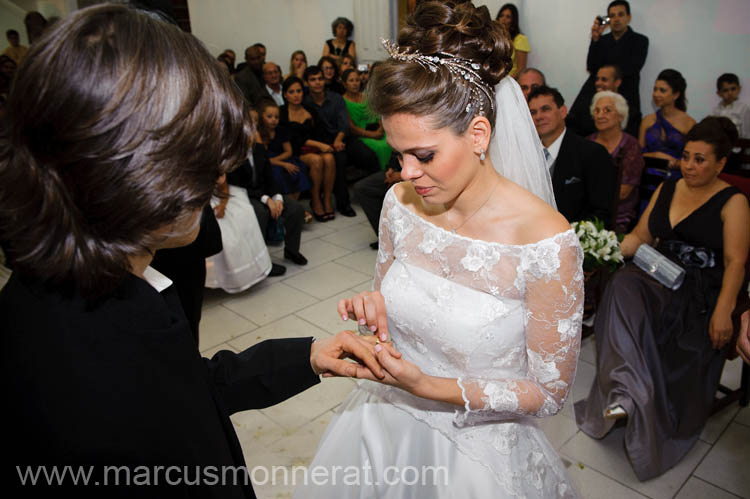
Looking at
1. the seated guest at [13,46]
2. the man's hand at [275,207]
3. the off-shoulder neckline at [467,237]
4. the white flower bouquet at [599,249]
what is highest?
the seated guest at [13,46]

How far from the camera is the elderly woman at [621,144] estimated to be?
4.38 m

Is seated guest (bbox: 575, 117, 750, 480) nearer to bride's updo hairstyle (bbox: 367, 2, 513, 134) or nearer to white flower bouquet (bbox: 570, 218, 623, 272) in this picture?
white flower bouquet (bbox: 570, 218, 623, 272)

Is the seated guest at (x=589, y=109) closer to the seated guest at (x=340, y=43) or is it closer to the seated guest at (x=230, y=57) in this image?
the seated guest at (x=340, y=43)

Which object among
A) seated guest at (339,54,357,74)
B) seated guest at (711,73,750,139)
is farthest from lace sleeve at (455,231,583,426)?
seated guest at (339,54,357,74)

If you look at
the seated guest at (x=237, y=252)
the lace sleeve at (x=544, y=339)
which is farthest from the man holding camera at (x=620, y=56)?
the lace sleeve at (x=544, y=339)

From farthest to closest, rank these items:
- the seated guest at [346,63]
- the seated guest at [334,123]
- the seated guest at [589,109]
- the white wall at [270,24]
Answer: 1. the white wall at [270,24]
2. the seated guest at [346,63]
3. the seated guest at [334,123]
4. the seated guest at [589,109]

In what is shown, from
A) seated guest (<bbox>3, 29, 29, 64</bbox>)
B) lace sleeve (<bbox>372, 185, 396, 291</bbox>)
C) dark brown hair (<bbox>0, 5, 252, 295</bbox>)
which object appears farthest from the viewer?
seated guest (<bbox>3, 29, 29, 64</bbox>)

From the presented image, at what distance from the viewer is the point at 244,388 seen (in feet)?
4.55

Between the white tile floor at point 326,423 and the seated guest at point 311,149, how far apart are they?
175 cm

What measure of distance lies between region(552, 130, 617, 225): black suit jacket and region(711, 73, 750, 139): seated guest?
9.09 feet

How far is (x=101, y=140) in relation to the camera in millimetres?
766

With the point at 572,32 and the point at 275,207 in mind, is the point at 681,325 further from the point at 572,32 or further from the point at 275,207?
the point at 572,32

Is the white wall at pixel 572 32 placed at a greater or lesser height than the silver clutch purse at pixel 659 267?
greater

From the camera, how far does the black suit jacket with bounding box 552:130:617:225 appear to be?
3.70 m
